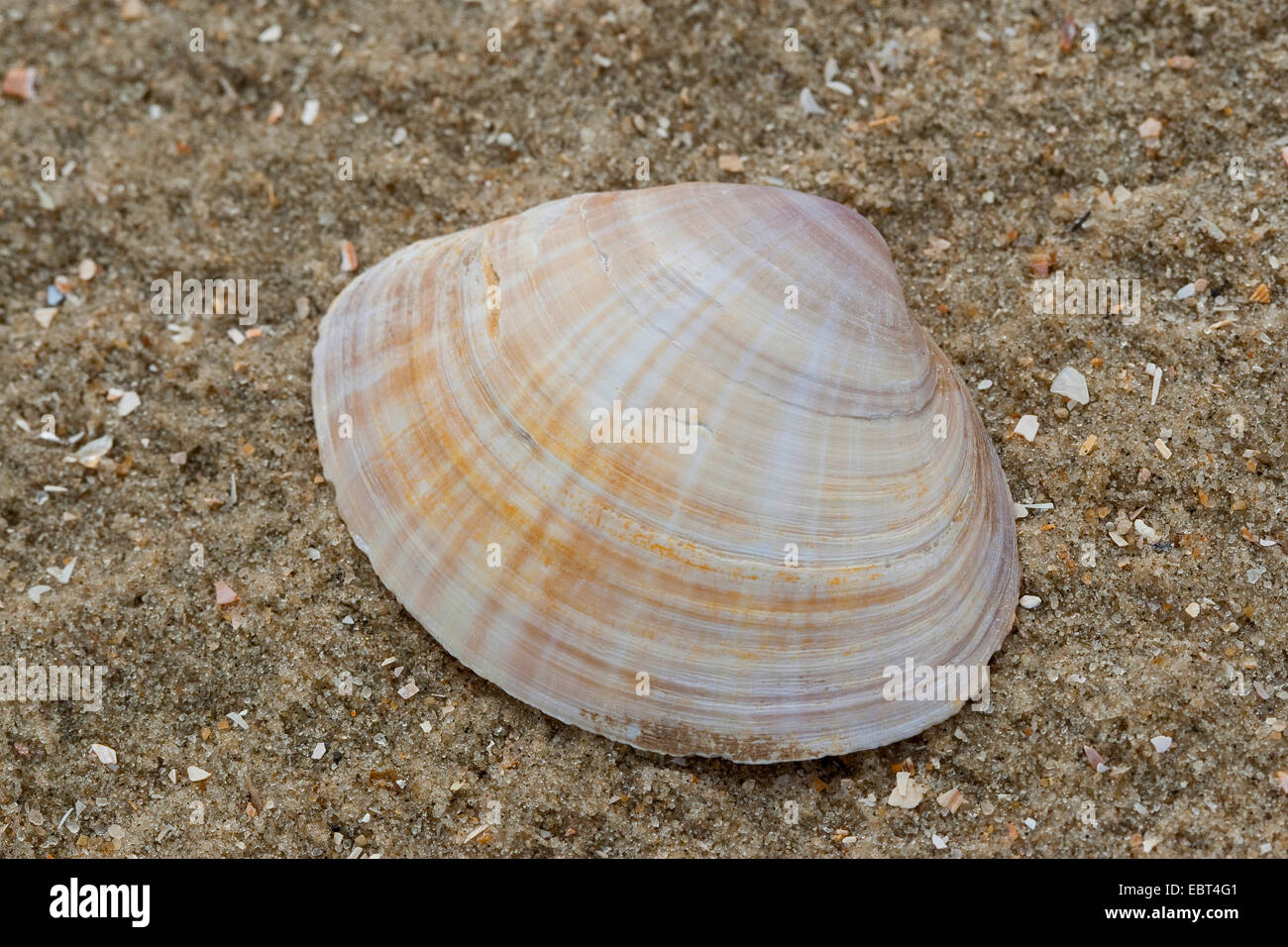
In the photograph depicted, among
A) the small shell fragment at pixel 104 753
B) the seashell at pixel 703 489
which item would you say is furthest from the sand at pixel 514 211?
the seashell at pixel 703 489

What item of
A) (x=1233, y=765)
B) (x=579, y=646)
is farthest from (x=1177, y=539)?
(x=579, y=646)

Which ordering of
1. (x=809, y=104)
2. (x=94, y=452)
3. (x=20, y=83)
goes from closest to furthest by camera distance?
(x=94, y=452) → (x=809, y=104) → (x=20, y=83)

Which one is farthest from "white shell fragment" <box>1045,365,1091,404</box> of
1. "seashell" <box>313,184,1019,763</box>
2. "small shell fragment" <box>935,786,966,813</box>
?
"small shell fragment" <box>935,786,966,813</box>

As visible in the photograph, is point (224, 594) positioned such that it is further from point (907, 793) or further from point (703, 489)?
point (907, 793)

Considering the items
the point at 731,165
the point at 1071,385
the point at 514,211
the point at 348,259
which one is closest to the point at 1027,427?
the point at 1071,385

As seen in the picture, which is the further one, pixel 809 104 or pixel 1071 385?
pixel 809 104

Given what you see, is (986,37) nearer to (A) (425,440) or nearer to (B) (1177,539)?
(B) (1177,539)
